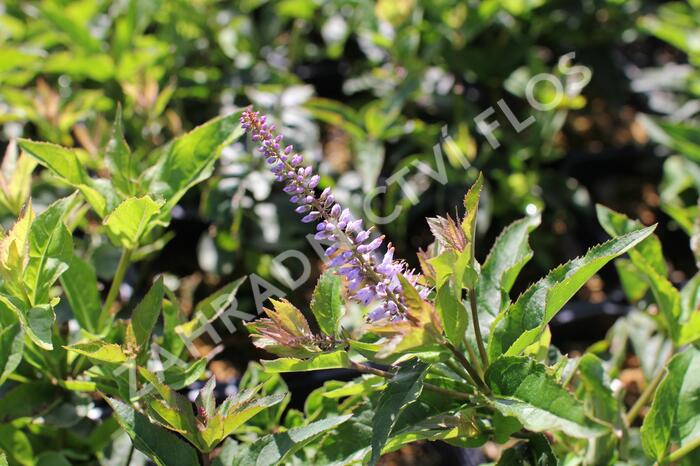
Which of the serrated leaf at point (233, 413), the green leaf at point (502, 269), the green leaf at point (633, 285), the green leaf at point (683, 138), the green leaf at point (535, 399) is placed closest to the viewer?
the green leaf at point (535, 399)

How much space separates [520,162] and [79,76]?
1.00 meters

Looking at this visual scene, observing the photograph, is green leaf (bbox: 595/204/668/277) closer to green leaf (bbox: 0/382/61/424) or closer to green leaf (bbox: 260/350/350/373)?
green leaf (bbox: 260/350/350/373)

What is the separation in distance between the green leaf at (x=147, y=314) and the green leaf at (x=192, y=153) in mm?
157

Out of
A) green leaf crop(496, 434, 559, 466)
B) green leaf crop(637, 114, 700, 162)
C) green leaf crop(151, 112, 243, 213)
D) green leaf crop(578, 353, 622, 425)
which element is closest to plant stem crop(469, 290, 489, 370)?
green leaf crop(496, 434, 559, 466)

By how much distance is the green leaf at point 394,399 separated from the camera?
802mm

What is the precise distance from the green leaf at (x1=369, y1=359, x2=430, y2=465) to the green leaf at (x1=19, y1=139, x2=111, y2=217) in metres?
0.49

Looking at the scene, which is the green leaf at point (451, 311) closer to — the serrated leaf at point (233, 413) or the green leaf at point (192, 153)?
the serrated leaf at point (233, 413)

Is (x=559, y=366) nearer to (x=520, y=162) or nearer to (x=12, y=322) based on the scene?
(x=12, y=322)

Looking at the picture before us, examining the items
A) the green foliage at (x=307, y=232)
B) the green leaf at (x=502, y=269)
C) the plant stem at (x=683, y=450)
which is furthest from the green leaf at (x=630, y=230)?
the plant stem at (x=683, y=450)

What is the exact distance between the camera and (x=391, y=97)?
1704mm

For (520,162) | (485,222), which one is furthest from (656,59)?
(485,222)

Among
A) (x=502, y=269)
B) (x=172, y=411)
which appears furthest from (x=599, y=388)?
(x=172, y=411)

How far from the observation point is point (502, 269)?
1.02 metres

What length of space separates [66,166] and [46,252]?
5.7 inches
